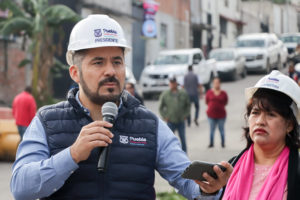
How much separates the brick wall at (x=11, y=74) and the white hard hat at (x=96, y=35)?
63.5 feet

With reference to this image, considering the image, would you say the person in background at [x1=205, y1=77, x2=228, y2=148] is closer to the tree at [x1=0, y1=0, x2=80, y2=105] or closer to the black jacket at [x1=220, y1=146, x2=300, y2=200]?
the tree at [x1=0, y1=0, x2=80, y2=105]

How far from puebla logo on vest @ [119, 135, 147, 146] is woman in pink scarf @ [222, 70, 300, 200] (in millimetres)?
680

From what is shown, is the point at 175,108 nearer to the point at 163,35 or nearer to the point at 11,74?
the point at 11,74

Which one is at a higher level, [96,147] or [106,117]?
[106,117]

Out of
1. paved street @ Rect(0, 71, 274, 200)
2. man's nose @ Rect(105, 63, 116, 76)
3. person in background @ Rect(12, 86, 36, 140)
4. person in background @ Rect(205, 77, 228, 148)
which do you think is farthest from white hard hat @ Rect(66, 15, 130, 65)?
person in background @ Rect(205, 77, 228, 148)

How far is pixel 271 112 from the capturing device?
11.6 ft

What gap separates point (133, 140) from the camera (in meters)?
3.21

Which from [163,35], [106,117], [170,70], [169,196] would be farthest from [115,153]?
[163,35]

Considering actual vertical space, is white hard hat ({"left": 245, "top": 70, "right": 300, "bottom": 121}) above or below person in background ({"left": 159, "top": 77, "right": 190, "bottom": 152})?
above

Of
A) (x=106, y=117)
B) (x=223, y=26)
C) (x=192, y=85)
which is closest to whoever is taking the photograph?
(x=106, y=117)

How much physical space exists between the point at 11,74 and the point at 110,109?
66.8 ft

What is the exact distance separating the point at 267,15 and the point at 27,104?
39373 mm

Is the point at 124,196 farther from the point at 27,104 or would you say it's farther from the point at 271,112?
the point at 27,104

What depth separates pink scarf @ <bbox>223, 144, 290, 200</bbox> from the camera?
342 cm
